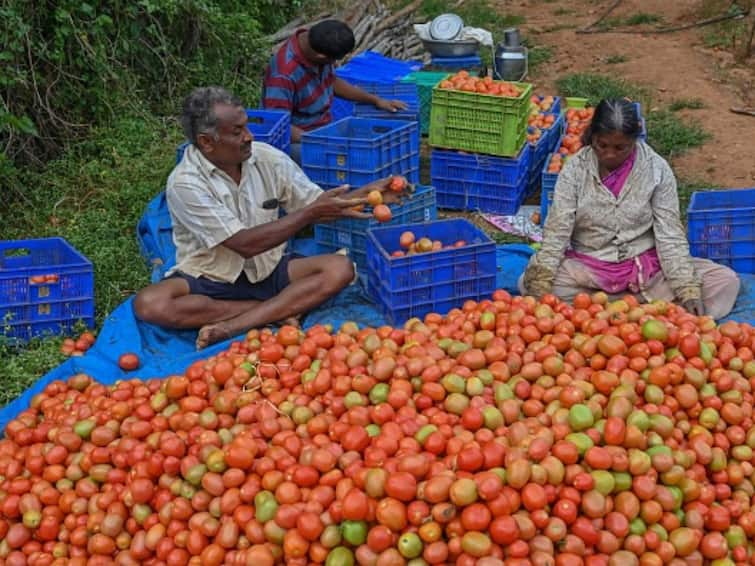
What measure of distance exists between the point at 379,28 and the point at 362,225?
6781 millimetres

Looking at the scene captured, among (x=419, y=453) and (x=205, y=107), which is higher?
(x=205, y=107)

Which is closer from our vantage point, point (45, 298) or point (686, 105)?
point (45, 298)

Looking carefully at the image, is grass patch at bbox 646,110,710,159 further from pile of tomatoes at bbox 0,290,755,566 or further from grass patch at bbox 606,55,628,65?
pile of tomatoes at bbox 0,290,755,566

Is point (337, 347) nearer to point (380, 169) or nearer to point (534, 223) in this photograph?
point (380, 169)

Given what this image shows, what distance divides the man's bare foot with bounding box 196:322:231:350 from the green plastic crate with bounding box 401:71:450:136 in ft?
13.1

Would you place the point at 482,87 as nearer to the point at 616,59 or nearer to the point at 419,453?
the point at 419,453

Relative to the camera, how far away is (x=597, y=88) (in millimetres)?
9953

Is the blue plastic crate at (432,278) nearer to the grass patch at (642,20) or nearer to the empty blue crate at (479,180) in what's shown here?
the empty blue crate at (479,180)

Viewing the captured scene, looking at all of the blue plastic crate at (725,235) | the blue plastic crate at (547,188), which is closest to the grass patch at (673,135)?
the blue plastic crate at (547,188)

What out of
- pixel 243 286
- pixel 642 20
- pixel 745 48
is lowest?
pixel 642 20

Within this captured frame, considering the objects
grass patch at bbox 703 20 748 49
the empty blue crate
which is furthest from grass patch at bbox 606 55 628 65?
the empty blue crate

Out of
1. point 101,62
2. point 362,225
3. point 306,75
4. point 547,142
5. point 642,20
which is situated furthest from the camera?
point 642,20

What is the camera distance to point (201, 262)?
5062mm

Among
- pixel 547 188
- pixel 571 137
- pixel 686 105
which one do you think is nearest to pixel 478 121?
pixel 547 188
